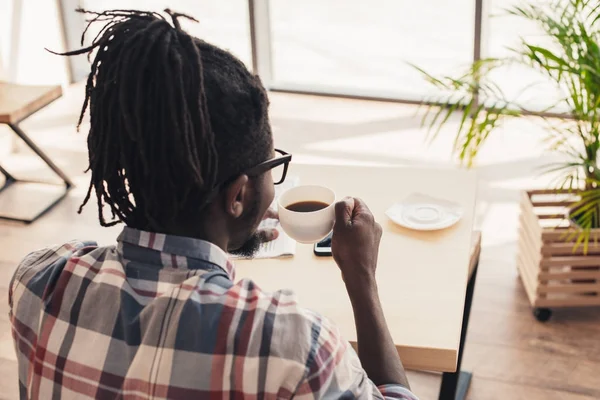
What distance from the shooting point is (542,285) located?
2344 mm

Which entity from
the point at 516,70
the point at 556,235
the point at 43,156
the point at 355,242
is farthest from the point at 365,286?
the point at 516,70

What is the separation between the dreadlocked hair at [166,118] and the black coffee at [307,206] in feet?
1.40

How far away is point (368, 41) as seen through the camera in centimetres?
416

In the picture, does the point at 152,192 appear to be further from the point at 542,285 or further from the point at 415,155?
the point at 415,155

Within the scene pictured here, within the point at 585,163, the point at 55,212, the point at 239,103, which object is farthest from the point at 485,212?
the point at 239,103

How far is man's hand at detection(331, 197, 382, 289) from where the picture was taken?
126 centimetres

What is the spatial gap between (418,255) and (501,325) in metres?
0.97

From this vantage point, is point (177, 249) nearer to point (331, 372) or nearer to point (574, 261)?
point (331, 372)

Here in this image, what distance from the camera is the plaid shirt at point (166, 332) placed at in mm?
903

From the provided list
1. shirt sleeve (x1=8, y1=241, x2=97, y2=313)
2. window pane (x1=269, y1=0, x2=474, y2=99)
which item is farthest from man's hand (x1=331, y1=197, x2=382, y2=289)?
window pane (x1=269, y1=0, x2=474, y2=99)

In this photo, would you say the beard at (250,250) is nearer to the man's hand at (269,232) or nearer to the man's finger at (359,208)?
the man's hand at (269,232)

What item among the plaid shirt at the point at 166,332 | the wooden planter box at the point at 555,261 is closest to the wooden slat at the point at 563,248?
the wooden planter box at the point at 555,261

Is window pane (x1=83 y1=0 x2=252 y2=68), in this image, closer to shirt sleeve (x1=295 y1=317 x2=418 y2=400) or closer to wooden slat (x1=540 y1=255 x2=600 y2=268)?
wooden slat (x1=540 y1=255 x2=600 y2=268)

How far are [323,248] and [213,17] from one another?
3.08 m
